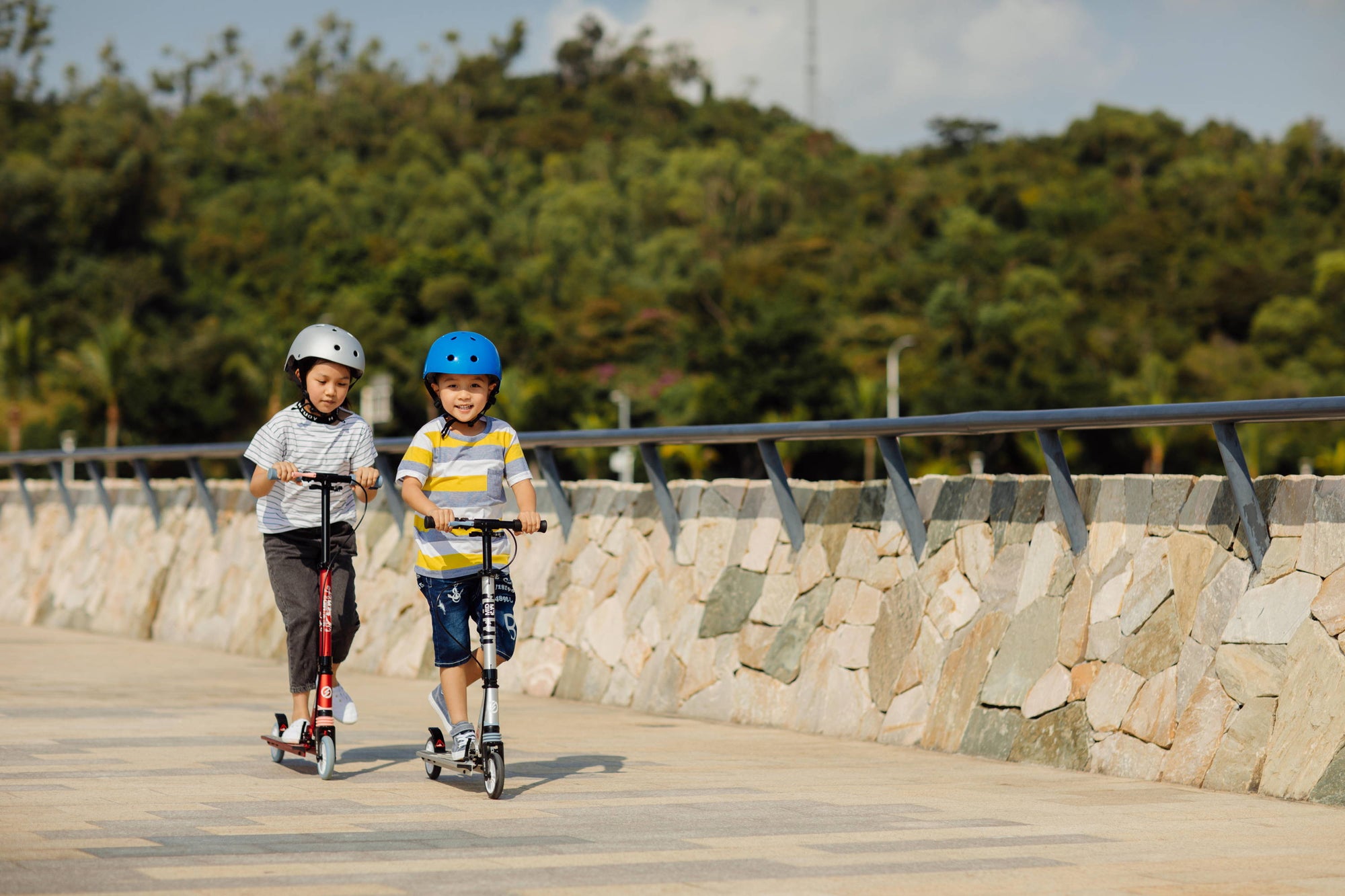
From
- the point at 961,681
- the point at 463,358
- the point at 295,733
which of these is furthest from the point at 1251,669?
the point at 295,733

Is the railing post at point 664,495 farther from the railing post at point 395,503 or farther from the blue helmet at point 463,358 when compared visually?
the blue helmet at point 463,358

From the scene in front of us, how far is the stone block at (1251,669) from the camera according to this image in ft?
21.1

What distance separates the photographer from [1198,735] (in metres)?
6.70

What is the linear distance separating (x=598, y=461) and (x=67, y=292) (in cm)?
3246

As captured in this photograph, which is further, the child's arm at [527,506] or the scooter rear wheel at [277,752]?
the scooter rear wheel at [277,752]

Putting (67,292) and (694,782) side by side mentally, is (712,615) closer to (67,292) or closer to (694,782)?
(694,782)

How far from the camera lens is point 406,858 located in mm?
4934

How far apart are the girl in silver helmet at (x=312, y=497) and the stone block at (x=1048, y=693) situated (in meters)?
2.75

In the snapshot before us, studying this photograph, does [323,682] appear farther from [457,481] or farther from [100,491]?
[100,491]

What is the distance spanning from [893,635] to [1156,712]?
1629mm

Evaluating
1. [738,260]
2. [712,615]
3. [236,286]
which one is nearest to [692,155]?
[738,260]

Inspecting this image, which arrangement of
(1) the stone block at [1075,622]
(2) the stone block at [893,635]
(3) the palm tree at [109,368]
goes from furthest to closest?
1. (3) the palm tree at [109,368]
2. (2) the stone block at [893,635]
3. (1) the stone block at [1075,622]

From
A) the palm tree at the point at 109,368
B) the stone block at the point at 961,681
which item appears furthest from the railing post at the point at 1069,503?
the palm tree at the point at 109,368

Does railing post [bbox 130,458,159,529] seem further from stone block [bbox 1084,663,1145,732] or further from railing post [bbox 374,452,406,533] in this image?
stone block [bbox 1084,663,1145,732]
